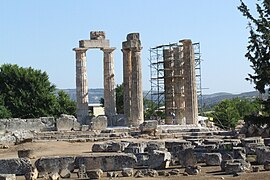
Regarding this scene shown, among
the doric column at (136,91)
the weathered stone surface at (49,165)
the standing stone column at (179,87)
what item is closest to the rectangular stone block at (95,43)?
the doric column at (136,91)

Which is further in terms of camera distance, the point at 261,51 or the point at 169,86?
the point at 169,86

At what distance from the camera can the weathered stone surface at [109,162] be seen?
18359mm

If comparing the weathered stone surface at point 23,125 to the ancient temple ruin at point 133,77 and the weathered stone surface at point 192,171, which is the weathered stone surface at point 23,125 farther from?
the weathered stone surface at point 192,171

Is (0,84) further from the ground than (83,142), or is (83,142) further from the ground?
(0,84)

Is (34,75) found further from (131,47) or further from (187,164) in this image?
(187,164)

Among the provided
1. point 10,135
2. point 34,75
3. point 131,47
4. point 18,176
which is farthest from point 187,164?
point 34,75

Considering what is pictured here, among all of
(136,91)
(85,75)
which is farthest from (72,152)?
(85,75)

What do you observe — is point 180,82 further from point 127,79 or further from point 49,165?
point 49,165

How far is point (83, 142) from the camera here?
32281mm

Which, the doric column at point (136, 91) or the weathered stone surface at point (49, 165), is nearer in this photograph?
the weathered stone surface at point (49, 165)

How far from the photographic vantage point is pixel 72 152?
84.9 ft

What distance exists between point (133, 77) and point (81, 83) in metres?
4.53

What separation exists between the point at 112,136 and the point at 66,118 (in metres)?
4.21

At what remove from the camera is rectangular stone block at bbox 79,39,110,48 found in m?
40.6
